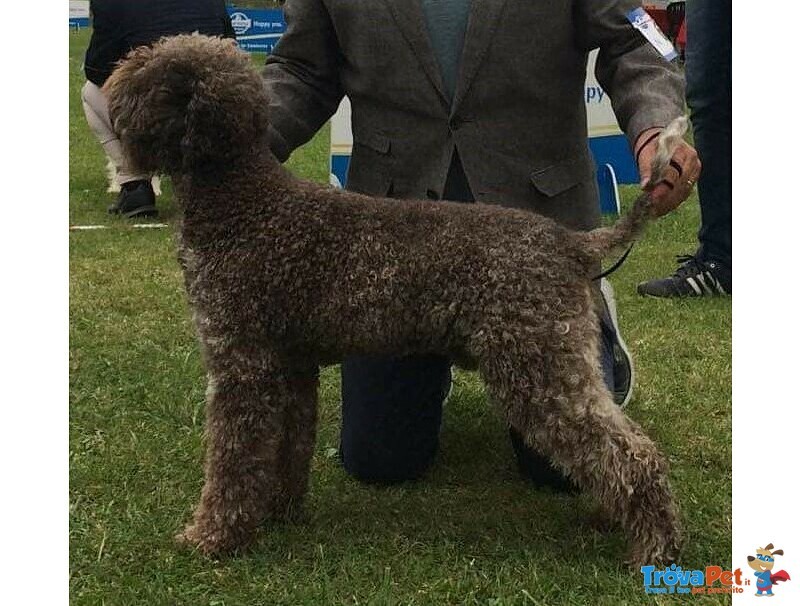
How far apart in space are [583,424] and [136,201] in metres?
6.61

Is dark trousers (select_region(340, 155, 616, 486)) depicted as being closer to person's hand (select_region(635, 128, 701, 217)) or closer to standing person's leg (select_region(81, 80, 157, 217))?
person's hand (select_region(635, 128, 701, 217))

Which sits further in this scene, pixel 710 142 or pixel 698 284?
pixel 698 284

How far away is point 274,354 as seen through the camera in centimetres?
292

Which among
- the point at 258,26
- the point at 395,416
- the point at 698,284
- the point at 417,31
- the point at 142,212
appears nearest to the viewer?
the point at 417,31

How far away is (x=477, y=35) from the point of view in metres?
3.29

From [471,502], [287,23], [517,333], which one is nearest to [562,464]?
[517,333]

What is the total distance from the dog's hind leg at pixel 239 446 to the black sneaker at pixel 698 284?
3699mm

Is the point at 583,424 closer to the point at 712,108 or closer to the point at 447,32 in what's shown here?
the point at 447,32

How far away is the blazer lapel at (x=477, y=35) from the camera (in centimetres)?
328

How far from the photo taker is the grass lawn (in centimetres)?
290

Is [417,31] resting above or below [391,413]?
above

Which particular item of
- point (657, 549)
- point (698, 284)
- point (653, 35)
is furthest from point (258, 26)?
point (657, 549)

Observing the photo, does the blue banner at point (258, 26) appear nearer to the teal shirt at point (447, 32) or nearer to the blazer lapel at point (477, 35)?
the teal shirt at point (447, 32)
